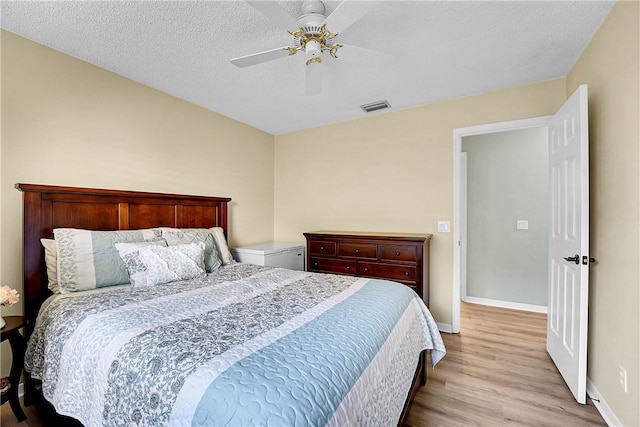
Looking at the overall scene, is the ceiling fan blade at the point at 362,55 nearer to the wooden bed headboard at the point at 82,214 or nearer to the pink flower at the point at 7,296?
the wooden bed headboard at the point at 82,214

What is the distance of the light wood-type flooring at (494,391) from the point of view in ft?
5.63

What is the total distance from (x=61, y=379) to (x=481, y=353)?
9.63ft

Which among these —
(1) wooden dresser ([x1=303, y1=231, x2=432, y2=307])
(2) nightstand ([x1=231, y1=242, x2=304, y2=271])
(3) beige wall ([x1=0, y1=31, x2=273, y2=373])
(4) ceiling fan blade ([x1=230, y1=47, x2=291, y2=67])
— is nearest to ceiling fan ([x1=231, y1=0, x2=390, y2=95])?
(4) ceiling fan blade ([x1=230, y1=47, x2=291, y2=67])

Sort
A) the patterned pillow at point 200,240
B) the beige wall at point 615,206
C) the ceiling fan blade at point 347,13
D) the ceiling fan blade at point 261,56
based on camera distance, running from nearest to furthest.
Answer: the ceiling fan blade at point 347,13
the beige wall at point 615,206
the ceiling fan blade at point 261,56
the patterned pillow at point 200,240

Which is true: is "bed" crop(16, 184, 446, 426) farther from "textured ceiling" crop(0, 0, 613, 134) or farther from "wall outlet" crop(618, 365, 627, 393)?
"textured ceiling" crop(0, 0, 613, 134)

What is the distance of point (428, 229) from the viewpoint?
10.4 ft

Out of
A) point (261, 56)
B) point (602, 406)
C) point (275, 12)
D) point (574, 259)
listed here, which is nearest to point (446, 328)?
point (602, 406)

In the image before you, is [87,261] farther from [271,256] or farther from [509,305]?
[509,305]

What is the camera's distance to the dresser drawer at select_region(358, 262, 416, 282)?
9.16 ft

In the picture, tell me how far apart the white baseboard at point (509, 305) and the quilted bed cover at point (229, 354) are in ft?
8.16

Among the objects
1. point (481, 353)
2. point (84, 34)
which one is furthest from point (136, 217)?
point (481, 353)

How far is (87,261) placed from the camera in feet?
6.21

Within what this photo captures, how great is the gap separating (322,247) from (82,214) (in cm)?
215

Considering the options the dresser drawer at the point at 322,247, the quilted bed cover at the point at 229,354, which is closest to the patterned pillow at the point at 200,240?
the quilted bed cover at the point at 229,354
